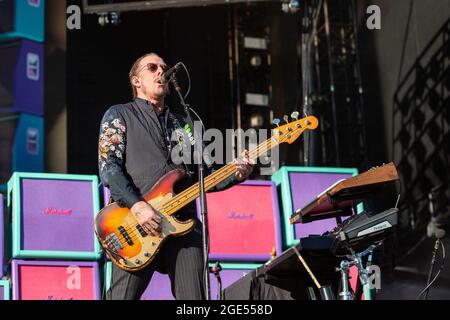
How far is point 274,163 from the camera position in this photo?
890 centimetres

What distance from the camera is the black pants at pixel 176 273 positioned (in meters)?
4.05

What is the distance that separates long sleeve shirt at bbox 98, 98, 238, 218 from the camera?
4204 millimetres

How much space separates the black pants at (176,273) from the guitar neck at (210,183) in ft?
0.50

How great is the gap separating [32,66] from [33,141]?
0.69 meters

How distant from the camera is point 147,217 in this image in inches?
160

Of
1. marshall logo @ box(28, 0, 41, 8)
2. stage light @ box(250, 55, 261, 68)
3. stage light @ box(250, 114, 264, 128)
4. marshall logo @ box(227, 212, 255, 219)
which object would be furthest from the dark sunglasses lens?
stage light @ box(250, 55, 261, 68)

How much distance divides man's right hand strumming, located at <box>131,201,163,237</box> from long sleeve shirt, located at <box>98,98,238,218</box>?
0.07m

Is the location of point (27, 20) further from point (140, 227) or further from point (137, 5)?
point (140, 227)

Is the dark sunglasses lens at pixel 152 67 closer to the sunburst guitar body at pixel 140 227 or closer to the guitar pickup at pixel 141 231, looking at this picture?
the sunburst guitar body at pixel 140 227

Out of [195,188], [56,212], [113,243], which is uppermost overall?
[195,188]

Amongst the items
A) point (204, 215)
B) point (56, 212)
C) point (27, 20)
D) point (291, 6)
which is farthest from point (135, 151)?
point (27, 20)

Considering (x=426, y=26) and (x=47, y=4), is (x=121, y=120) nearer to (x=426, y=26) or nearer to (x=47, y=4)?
(x=47, y=4)

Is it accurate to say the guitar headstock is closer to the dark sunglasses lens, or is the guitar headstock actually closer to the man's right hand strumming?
the dark sunglasses lens

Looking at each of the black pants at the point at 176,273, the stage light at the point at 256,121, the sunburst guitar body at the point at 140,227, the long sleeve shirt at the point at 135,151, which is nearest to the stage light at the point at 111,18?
the stage light at the point at 256,121
